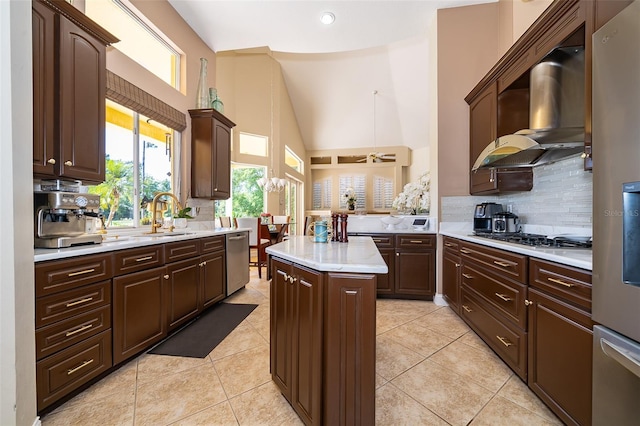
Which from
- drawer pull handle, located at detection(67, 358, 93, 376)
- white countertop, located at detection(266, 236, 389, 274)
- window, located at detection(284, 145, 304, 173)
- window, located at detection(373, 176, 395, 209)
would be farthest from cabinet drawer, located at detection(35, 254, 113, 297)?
window, located at detection(373, 176, 395, 209)

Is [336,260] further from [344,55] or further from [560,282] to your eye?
[344,55]

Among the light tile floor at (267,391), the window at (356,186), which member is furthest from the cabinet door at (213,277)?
the window at (356,186)

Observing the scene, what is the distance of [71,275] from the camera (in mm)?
1522

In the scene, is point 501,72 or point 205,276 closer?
point 501,72

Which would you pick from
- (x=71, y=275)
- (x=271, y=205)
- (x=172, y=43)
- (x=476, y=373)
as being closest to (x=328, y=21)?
(x=172, y=43)

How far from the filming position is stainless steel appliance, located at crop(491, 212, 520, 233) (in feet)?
8.62

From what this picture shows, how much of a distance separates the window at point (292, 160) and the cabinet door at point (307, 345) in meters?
6.34

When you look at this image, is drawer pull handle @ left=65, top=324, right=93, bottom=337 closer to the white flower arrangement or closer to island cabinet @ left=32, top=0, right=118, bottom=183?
island cabinet @ left=32, top=0, right=118, bottom=183

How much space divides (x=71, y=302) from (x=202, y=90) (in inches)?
118

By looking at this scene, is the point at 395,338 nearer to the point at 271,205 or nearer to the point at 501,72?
the point at 501,72

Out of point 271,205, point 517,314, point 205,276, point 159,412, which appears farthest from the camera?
point 271,205

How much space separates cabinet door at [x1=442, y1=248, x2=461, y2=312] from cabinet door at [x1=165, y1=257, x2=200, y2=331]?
2.63 m

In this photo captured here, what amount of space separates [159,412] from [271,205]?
18.5 ft

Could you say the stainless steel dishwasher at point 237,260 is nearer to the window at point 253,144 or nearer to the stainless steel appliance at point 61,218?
the stainless steel appliance at point 61,218
